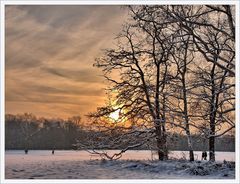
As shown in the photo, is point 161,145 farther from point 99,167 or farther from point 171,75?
point 99,167

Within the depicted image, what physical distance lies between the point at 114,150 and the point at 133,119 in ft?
2.37

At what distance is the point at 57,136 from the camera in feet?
23.2

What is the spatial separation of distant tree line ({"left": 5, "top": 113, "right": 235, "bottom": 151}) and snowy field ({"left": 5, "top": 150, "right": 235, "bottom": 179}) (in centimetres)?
14

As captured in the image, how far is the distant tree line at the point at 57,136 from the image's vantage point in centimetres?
589

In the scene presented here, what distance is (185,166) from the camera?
6.63 metres

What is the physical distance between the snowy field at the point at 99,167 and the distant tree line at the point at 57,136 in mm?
141

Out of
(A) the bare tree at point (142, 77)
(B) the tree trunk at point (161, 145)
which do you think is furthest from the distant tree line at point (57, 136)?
(A) the bare tree at point (142, 77)

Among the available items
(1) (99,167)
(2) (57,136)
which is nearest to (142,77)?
(2) (57,136)

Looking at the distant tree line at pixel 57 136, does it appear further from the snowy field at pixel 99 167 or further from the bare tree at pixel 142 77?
the bare tree at pixel 142 77

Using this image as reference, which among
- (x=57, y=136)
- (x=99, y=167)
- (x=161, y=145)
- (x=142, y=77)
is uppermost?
(x=142, y=77)

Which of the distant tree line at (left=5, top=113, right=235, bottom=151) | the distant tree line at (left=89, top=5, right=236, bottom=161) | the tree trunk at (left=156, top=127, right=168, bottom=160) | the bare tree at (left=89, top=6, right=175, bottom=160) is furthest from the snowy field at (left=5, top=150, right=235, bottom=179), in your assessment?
the bare tree at (left=89, top=6, right=175, bottom=160)

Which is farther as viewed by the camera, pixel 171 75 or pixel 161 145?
pixel 161 145

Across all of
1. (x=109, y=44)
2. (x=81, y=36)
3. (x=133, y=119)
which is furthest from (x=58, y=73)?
(x=133, y=119)

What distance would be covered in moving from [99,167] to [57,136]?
104 cm
